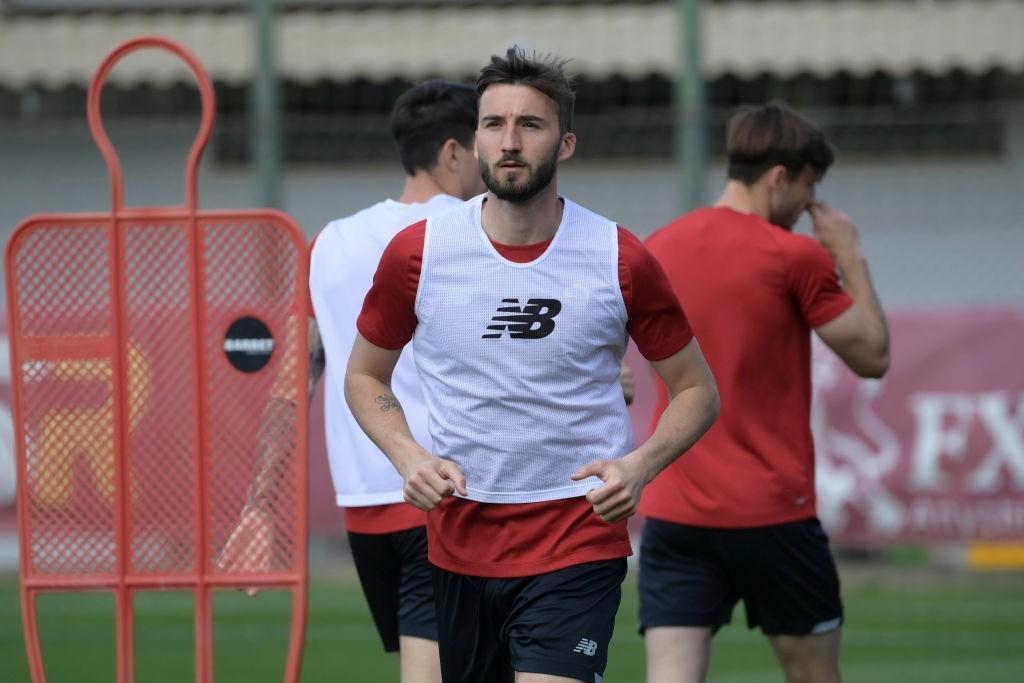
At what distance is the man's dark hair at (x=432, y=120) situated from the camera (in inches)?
191

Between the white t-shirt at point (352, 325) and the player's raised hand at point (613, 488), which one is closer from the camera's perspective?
the player's raised hand at point (613, 488)

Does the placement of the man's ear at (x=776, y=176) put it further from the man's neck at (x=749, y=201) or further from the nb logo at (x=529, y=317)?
the nb logo at (x=529, y=317)

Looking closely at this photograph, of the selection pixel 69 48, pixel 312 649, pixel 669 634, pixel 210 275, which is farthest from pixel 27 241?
pixel 69 48

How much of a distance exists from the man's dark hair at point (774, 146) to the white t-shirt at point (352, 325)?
3.06 feet

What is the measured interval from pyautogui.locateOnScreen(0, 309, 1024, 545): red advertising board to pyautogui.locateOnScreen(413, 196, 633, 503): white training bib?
536 cm

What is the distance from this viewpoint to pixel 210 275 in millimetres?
4758

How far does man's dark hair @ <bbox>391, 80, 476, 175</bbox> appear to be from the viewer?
15.9ft

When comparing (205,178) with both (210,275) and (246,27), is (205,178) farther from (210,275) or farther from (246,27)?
(210,275)

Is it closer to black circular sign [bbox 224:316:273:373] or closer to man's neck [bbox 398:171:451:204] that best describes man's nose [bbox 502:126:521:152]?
man's neck [bbox 398:171:451:204]

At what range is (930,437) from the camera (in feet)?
29.9

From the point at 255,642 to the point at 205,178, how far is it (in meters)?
5.11

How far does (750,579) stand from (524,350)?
1478mm

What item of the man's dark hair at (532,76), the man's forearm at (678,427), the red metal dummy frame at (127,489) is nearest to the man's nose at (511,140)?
the man's dark hair at (532,76)

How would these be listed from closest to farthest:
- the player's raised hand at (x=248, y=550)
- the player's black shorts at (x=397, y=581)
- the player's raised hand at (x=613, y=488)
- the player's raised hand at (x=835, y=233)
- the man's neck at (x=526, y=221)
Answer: the player's raised hand at (x=613, y=488)
the man's neck at (x=526, y=221)
the player's black shorts at (x=397, y=581)
the player's raised hand at (x=248, y=550)
the player's raised hand at (x=835, y=233)
